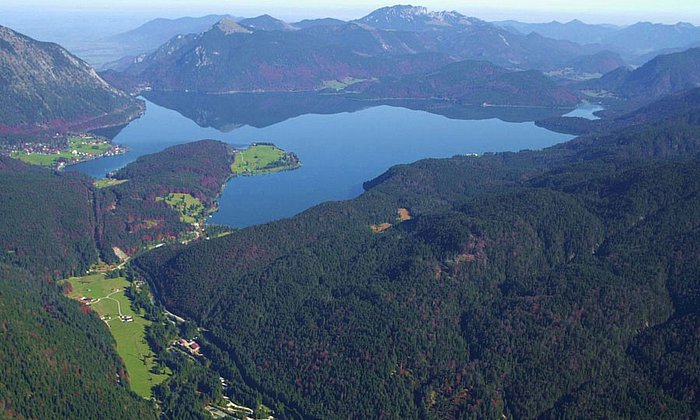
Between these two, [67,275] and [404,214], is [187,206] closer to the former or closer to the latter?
[67,275]

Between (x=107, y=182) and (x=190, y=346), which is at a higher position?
(x=107, y=182)

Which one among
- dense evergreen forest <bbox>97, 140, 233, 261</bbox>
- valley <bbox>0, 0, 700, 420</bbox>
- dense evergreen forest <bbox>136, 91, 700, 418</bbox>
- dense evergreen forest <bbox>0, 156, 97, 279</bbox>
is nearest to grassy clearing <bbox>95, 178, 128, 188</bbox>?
dense evergreen forest <bbox>97, 140, 233, 261</bbox>

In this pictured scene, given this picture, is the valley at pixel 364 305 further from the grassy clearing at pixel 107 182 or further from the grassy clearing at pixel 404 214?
the grassy clearing at pixel 107 182

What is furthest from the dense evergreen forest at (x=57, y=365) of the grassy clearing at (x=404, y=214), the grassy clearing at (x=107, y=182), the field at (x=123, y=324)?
the grassy clearing at (x=107, y=182)

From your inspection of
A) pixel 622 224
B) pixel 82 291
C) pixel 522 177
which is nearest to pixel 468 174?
pixel 522 177

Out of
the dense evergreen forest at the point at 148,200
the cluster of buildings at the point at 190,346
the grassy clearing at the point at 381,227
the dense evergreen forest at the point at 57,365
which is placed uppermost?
the dense evergreen forest at the point at 148,200

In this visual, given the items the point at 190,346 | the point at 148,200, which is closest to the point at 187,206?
the point at 148,200

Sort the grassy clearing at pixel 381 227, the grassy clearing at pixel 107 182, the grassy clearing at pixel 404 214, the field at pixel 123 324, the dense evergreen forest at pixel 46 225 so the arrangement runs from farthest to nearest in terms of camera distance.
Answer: the grassy clearing at pixel 107 182 → the grassy clearing at pixel 404 214 → the grassy clearing at pixel 381 227 → the dense evergreen forest at pixel 46 225 → the field at pixel 123 324

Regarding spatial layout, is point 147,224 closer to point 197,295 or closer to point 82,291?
point 82,291
